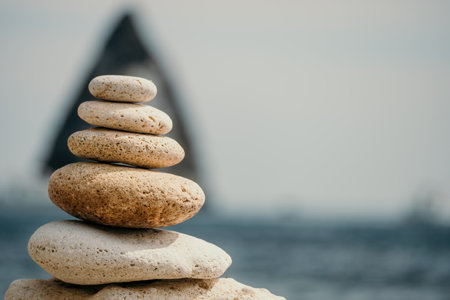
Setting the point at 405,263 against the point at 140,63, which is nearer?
the point at 405,263

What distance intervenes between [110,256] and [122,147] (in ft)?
3.16

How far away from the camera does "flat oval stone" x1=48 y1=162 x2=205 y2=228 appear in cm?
488

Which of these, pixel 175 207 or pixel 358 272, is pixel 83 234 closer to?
pixel 175 207

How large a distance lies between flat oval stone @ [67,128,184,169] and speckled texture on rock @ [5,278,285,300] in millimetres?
1147

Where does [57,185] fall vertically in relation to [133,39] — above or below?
below

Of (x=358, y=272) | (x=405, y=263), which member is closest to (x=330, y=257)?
(x=405, y=263)

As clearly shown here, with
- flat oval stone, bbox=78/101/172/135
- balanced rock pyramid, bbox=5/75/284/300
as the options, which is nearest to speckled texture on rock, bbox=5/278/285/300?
balanced rock pyramid, bbox=5/75/284/300

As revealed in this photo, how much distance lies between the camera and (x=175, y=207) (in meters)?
5.07

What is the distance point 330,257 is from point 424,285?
8446mm

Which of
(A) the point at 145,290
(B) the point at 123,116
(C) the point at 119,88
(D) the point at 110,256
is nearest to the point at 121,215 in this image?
(D) the point at 110,256

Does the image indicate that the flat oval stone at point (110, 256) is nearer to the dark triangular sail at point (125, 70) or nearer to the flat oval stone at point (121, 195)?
the flat oval stone at point (121, 195)

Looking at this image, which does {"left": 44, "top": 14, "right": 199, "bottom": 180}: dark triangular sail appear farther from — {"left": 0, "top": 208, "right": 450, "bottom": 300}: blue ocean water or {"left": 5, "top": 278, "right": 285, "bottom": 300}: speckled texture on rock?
{"left": 5, "top": 278, "right": 285, "bottom": 300}: speckled texture on rock

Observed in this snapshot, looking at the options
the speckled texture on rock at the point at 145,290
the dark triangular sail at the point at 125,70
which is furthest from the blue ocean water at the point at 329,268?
the dark triangular sail at the point at 125,70

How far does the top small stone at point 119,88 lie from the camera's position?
5.11 metres
